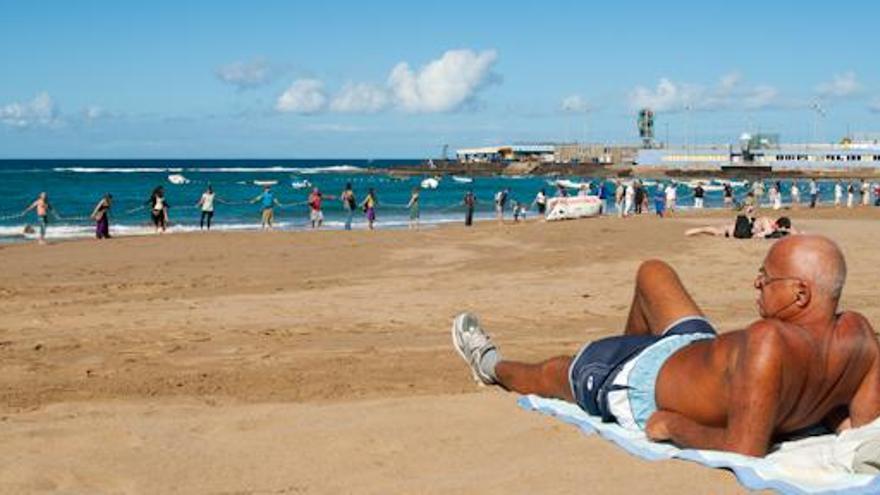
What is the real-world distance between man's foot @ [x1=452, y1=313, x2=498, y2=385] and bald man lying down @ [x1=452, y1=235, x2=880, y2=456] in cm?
135

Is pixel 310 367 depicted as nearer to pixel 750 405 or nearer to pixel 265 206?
pixel 750 405

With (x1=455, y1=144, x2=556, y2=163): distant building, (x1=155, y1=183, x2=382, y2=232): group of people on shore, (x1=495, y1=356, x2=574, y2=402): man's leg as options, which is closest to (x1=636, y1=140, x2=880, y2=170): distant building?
(x1=455, y1=144, x2=556, y2=163): distant building

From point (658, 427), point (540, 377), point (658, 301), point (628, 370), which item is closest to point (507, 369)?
point (540, 377)

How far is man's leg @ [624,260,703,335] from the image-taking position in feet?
15.7

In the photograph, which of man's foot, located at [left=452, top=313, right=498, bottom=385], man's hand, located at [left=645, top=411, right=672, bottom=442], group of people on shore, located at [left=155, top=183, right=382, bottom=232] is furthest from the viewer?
group of people on shore, located at [left=155, top=183, right=382, bottom=232]

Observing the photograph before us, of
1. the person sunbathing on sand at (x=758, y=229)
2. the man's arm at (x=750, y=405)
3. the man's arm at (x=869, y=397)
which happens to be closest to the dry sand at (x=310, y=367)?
the man's arm at (x=750, y=405)

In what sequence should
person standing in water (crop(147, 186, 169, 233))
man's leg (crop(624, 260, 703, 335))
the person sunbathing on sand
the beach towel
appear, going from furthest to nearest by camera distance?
person standing in water (crop(147, 186, 169, 233)), the person sunbathing on sand, man's leg (crop(624, 260, 703, 335)), the beach towel

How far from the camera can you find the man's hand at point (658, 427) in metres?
4.17

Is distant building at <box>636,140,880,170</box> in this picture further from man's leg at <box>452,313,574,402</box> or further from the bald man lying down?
the bald man lying down

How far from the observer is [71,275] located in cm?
1538

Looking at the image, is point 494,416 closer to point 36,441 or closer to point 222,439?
point 222,439

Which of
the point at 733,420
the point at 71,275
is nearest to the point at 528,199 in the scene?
the point at 71,275

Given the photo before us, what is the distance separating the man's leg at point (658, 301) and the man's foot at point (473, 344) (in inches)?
45.2

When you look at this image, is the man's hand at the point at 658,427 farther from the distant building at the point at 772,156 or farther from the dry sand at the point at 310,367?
the distant building at the point at 772,156
